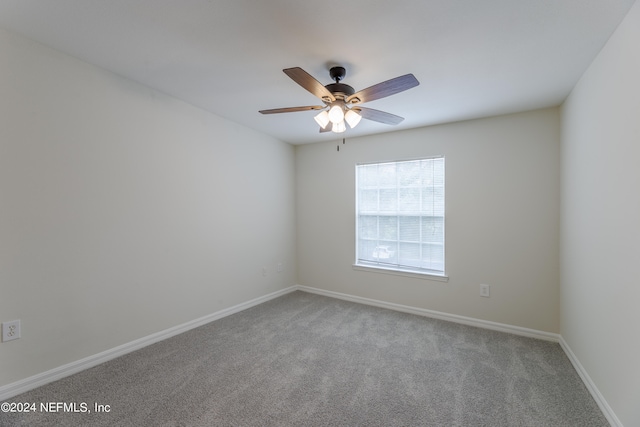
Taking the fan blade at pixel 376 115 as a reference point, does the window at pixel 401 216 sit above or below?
below

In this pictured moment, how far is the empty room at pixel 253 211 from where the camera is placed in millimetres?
1628

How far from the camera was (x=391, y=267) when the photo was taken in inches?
145

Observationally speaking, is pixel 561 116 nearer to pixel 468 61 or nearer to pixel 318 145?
pixel 468 61

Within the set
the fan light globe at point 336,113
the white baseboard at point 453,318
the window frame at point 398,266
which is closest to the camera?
the fan light globe at point 336,113

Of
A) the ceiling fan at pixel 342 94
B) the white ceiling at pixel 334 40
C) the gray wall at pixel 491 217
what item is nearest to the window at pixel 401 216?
the gray wall at pixel 491 217

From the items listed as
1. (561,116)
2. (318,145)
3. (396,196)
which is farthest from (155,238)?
(561,116)

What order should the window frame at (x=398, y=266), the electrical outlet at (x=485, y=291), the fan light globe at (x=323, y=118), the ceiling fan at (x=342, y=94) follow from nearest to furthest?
the ceiling fan at (x=342, y=94) < the fan light globe at (x=323, y=118) < the electrical outlet at (x=485, y=291) < the window frame at (x=398, y=266)

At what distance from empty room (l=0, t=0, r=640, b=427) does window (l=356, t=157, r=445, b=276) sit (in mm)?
33

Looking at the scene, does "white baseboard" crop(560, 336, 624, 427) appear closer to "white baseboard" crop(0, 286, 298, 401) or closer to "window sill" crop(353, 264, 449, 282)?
"window sill" crop(353, 264, 449, 282)

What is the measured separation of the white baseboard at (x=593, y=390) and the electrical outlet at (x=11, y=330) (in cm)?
372

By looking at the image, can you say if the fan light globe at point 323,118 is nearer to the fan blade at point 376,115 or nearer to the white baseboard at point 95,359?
the fan blade at point 376,115

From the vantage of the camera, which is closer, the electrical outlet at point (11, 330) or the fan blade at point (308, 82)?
the fan blade at point (308, 82)

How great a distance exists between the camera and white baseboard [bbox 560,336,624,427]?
161 centimetres

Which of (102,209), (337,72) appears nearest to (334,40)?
(337,72)
